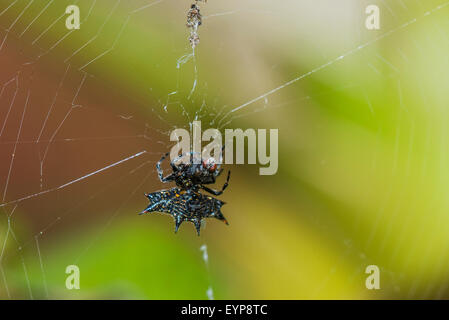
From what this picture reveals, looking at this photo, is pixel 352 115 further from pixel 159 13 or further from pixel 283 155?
pixel 159 13

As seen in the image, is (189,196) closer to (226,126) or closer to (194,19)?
(226,126)

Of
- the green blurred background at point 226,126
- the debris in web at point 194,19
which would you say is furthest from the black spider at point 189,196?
the debris in web at point 194,19

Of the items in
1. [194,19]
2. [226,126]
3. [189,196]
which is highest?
[194,19]

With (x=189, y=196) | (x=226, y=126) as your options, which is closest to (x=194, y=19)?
(x=226, y=126)

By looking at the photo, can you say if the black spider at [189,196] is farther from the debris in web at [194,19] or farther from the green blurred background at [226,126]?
the debris in web at [194,19]

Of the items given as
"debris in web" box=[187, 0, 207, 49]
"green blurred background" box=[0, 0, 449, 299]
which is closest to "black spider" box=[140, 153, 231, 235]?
"green blurred background" box=[0, 0, 449, 299]

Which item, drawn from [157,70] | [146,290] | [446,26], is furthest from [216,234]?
[446,26]
